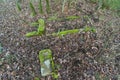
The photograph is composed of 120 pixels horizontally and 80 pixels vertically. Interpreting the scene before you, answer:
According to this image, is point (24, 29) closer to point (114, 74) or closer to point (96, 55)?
point (96, 55)

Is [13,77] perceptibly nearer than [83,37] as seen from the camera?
Yes

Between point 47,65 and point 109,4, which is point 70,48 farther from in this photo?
point 109,4

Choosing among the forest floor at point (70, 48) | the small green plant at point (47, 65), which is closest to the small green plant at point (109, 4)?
the forest floor at point (70, 48)

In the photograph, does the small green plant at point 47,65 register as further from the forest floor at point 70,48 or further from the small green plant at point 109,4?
the small green plant at point 109,4

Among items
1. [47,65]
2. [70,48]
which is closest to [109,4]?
[70,48]

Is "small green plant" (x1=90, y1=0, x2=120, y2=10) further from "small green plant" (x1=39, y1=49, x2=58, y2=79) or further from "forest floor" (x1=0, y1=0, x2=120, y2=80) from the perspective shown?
"small green plant" (x1=39, y1=49, x2=58, y2=79)

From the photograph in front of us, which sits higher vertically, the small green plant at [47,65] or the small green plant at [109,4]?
the small green plant at [109,4]

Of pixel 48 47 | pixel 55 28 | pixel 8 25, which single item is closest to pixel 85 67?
pixel 48 47

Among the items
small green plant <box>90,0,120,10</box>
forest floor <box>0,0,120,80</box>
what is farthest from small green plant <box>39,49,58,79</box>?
small green plant <box>90,0,120,10</box>

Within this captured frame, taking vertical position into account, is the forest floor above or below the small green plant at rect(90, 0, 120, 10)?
below
